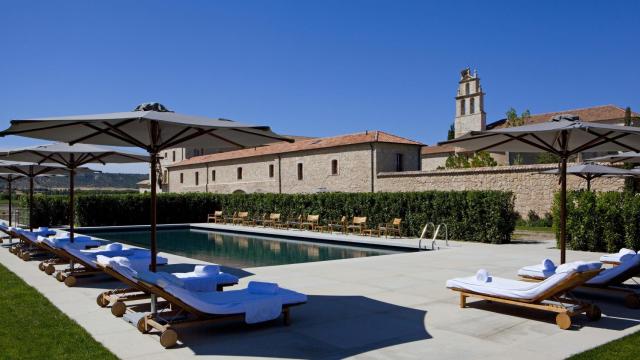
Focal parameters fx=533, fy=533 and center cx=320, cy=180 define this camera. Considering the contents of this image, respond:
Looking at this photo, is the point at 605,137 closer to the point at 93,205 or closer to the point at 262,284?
the point at 262,284

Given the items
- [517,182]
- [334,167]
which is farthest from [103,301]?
[334,167]

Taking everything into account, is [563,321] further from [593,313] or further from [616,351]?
[616,351]

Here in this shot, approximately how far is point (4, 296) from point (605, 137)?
8.45 metres

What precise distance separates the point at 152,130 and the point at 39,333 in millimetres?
2428

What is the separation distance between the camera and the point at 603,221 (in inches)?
513

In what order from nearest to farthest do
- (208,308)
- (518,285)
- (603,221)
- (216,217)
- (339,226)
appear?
(208,308)
(518,285)
(603,221)
(339,226)
(216,217)

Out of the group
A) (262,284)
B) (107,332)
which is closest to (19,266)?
(107,332)

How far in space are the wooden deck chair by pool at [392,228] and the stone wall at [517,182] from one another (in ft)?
15.4

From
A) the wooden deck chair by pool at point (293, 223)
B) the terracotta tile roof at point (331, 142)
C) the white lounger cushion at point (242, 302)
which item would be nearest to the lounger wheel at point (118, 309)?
the white lounger cushion at point (242, 302)

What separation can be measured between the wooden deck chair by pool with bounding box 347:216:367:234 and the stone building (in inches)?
307

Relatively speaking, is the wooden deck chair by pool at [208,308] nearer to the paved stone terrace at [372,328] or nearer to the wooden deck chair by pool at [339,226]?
the paved stone terrace at [372,328]

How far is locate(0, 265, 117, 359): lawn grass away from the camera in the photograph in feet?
15.3

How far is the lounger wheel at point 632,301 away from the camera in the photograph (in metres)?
6.68

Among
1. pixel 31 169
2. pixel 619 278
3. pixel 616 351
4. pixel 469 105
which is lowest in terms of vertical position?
pixel 616 351
